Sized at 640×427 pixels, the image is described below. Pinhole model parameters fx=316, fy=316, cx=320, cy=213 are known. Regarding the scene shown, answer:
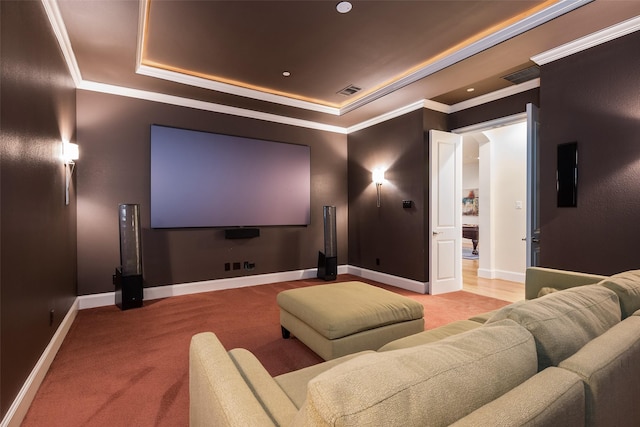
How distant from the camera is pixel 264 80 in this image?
4.19 m

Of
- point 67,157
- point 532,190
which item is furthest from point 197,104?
point 532,190

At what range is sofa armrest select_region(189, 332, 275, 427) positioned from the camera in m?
0.81

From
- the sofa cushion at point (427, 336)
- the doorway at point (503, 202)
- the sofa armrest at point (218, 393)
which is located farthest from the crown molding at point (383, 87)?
the sofa armrest at point (218, 393)

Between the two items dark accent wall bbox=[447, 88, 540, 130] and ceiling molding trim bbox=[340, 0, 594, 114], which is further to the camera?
dark accent wall bbox=[447, 88, 540, 130]

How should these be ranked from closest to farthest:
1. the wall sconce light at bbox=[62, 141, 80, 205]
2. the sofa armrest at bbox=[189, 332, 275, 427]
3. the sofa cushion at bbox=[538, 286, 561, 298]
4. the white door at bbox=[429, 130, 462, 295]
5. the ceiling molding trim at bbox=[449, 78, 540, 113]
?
the sofa armrest at bbox=[189, 332, 275, 427] < the sofa cushion at bbox=[538, 286, 561, 298] < the wall sconce light at bbox=[62, 141, 80, 205] < the ceiling molding trim at bbox=[449, 78, 540, 113] < the white door at bbox=[429, 130, 462, 295]

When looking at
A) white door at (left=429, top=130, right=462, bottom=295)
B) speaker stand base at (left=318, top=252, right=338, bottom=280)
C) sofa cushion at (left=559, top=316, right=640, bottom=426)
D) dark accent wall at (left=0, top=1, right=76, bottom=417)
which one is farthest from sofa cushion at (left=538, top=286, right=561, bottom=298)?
dark accent wall at (left=0, top=1, right=76, bottom=417)

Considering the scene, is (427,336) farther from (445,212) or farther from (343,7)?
(445,212)

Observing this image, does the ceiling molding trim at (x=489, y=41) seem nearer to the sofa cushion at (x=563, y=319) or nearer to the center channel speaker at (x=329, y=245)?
the center channel speaker at (x=329, y=245)

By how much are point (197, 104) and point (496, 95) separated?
14.1ft

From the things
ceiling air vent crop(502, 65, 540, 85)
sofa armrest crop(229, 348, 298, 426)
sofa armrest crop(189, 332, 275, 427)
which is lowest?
sofa armrest crop(229, 348, 298, 426)

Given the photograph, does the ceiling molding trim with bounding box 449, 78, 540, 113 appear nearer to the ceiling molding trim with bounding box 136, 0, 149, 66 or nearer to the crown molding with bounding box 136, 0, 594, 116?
the crown molding with bounding box 136, 0, 594, 116

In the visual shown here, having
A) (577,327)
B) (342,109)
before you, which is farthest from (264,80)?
(577,327)

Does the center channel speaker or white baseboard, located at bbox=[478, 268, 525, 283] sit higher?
the center channel speaker

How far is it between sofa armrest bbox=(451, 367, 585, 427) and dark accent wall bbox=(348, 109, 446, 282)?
3.96 metres
